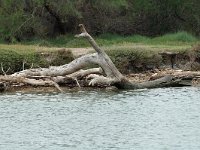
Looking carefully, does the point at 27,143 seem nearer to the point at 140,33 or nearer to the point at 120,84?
the point at 120,84

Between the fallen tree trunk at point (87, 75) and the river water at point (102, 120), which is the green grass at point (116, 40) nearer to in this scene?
the fallen tree trunk at point (87, 75)

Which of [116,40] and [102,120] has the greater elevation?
[116,40]

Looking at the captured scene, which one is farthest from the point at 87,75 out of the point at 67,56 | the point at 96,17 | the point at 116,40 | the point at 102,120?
the point at 96,17

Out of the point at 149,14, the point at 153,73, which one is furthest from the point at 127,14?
the point at 153,73

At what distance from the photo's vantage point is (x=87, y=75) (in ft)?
80.0

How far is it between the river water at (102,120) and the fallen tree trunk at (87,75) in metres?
0.45

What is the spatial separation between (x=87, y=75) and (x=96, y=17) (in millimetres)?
12246

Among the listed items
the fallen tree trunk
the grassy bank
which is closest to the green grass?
the grassy bank

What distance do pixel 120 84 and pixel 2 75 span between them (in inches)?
166

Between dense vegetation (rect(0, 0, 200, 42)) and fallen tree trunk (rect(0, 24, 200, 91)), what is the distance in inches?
374

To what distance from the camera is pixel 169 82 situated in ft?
78.1

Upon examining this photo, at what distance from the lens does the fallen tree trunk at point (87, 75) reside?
23062 mm

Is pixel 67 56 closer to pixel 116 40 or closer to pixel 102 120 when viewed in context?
pixel 116 40

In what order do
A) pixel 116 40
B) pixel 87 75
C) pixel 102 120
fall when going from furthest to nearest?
pixel 116 40 < pixel 87 75 < pixel 102 120
